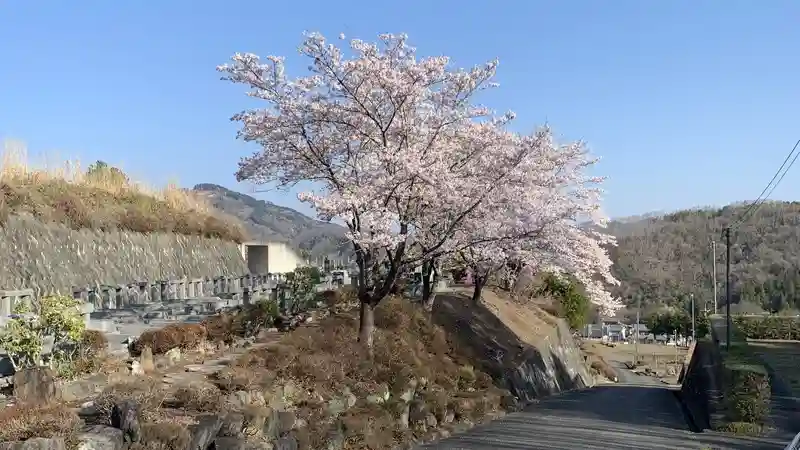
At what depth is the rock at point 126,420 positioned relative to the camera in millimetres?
7738

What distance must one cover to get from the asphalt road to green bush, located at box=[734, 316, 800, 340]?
664 inches

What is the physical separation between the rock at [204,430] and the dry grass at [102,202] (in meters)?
16.1

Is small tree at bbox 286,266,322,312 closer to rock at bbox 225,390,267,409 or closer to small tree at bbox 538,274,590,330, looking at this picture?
rock at bbox 225,390,267,409

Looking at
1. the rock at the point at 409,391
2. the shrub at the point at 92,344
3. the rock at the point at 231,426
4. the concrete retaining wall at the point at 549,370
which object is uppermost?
the shrub at the point at 92,344

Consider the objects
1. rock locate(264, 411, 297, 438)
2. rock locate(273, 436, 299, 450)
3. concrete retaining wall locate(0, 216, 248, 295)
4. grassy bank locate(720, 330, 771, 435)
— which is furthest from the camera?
concrete retaining wall locate(0, 216, 248, 295)

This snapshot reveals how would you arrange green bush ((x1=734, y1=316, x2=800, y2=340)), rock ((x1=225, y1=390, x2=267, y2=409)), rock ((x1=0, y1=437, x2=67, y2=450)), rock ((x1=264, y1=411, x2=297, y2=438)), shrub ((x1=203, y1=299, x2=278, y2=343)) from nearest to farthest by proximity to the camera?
1. rock ((x1=0, y1=437, x2=67, y2=450))
2. rock ((x1=264, y1=411, x2=297, y2=438))
3. rock ((x1=225, y1=390, x2=267, y2=409))
4. shrub ((x1=203, y1=299, x2=278, y2=343))
5. green bush ((x1=734, y1=316, x2=800, y2=340))

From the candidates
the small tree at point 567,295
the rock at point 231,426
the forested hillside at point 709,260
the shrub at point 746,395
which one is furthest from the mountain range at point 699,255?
the rock at point 231,426

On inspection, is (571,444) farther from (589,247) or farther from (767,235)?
(767,235)

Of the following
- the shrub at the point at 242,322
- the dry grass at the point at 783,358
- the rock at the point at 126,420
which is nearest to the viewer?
the rock at the point at 126,420

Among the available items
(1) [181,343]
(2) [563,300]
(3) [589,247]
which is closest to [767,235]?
(2) [563,300]

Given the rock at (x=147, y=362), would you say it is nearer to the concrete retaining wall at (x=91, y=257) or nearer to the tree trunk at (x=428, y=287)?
the concrete retaining wall at (x=91, y=257)

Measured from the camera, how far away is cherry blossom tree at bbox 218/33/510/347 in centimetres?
1464

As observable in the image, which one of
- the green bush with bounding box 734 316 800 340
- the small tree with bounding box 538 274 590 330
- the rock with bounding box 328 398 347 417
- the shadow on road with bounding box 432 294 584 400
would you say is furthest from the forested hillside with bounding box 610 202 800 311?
the rock with bounding box 328 398 347 417

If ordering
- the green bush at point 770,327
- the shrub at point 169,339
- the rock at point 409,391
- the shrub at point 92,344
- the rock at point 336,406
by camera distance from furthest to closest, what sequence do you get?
the green bush at point 770,327, the rock at point 409,391, the shrub at point 169,339, the rock at point 336,406, the shrub at point 92,344
